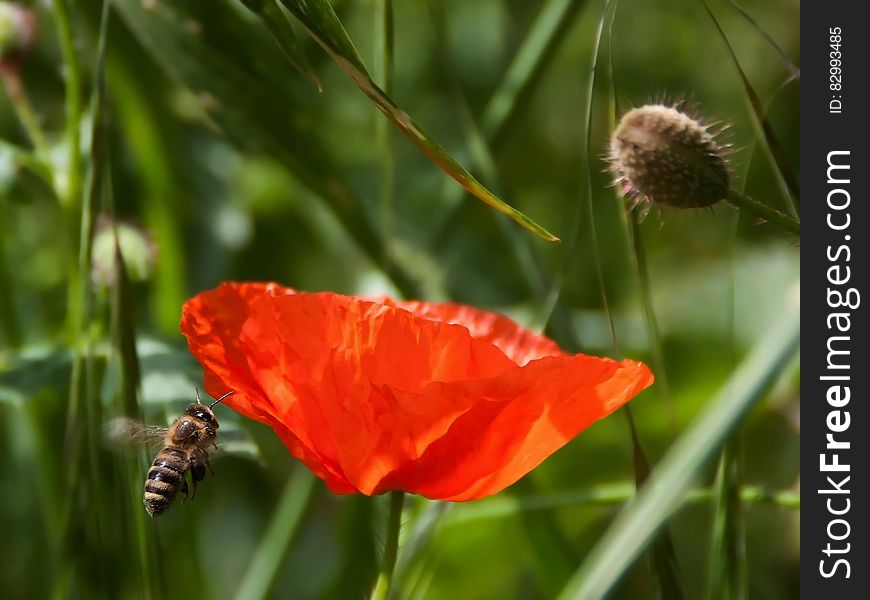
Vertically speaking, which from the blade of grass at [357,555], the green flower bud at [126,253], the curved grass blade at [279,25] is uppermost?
the green flower bud at [126,253]

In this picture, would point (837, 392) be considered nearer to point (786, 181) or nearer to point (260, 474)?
point (786, 181)

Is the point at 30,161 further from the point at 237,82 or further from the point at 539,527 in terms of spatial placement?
the point at 539,527

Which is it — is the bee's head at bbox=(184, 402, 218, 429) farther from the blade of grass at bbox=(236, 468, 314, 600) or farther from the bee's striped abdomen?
the blade of grass at bbox=(236, 468, 314, 600)

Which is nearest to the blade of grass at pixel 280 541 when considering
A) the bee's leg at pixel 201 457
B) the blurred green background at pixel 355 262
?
the blurred green background at pixel 355 262

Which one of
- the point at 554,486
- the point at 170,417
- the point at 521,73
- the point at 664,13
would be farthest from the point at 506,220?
the point at 664,13

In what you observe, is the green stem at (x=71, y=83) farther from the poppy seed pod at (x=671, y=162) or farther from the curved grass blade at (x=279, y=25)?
the poppy seed pod at (x=671, y=162)

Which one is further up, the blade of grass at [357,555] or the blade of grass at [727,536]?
the blade of grass at [357,555]
